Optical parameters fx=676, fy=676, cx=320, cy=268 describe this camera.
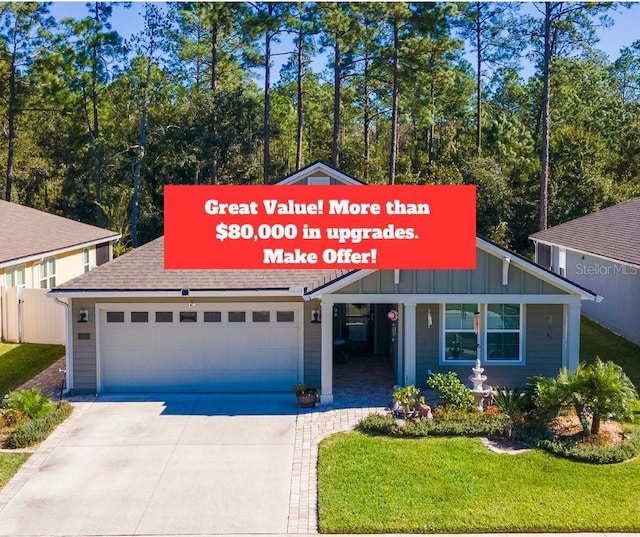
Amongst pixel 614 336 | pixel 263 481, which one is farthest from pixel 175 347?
pixel 614 336

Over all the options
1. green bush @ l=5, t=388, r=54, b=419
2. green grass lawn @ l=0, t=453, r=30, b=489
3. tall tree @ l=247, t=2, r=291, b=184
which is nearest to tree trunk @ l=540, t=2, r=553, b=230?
tall tree @ l=247, t=2, r=291, b=184

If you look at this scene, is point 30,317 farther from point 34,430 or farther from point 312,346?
point 312,346

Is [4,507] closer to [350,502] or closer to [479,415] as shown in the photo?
[350,502]

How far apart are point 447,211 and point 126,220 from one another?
27900mm

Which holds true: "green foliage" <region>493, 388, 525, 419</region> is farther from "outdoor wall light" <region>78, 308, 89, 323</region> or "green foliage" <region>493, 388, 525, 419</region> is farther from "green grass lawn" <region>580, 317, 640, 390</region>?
"outdoor wall light" <region>78, 308, 89, 323</region>

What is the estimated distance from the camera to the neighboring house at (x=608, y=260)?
64.7ft

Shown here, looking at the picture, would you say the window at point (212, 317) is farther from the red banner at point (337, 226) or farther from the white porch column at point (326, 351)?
the white porch column at point (326, 351)

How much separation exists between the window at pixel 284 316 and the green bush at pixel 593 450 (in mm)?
6201

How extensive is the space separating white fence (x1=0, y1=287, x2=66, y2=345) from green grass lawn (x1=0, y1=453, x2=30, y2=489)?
905 centimetres

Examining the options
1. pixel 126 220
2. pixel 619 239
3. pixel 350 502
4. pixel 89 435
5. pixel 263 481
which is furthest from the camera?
pixel 126 220

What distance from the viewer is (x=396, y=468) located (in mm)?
10891

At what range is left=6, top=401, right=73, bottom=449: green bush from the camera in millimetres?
12102

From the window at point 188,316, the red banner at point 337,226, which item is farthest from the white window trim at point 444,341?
the window at point 188,316

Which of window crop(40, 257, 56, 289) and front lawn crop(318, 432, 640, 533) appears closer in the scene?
front lawn crop(318, 432, 640, 533)
